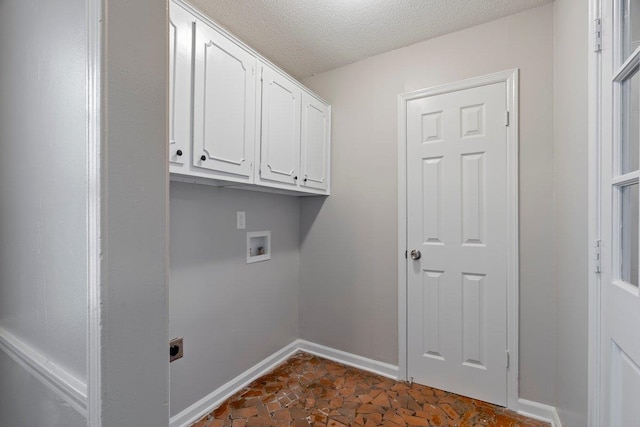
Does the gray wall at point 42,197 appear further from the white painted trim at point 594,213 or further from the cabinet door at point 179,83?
the white painted trim at point 594,213

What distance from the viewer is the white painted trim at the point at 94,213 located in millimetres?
568

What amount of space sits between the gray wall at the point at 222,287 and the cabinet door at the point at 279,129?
1.15ft

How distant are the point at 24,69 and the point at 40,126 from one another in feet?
0.80

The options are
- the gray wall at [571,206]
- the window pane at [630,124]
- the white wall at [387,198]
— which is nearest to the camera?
the window pane at [630,124]

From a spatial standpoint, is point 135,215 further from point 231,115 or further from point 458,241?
point 458,241

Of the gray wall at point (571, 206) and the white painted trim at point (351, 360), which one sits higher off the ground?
the gray wall at point (571, 206)

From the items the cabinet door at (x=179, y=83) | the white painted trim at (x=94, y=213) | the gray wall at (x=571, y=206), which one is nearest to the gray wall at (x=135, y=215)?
the white painted trim at (x=94, y=213)

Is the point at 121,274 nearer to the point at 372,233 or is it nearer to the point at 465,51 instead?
the point at 372,233

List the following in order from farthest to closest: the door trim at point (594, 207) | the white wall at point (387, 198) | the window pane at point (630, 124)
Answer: the white wall at point (387, 198), the door trim at point (594, 207), the window pane at point (630, 124)

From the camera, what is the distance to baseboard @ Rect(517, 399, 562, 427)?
5.52 feet

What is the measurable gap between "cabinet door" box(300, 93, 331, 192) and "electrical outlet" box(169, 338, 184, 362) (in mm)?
1244

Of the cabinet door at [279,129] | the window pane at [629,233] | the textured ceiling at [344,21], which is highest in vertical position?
the textured ceiling at [344,21]

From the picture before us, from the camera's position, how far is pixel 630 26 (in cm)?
90

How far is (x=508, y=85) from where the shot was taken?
181 centimetres
